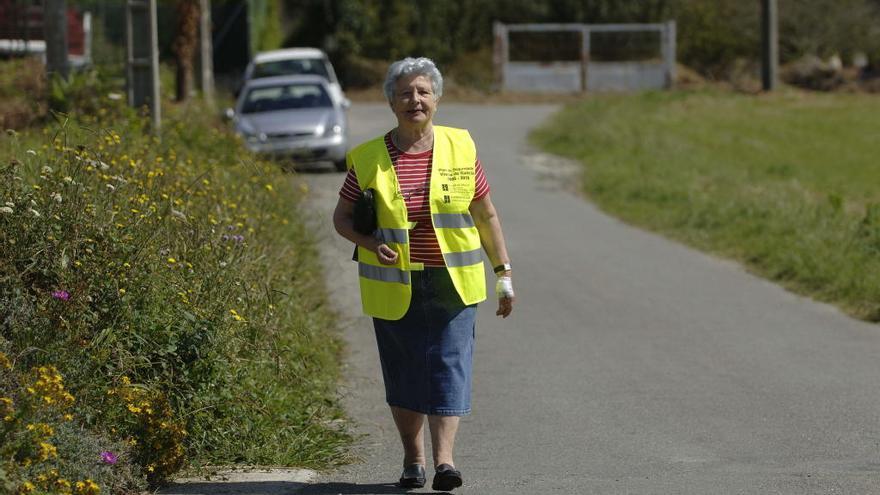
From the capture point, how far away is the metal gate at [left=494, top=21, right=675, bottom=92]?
131ft

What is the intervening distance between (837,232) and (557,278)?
3.24 metres

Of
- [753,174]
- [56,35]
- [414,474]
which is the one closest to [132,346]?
[414,474]

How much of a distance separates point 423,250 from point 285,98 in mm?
17371

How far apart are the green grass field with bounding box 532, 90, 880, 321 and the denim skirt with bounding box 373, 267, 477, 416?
582 centimetres

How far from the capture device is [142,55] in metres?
16.5

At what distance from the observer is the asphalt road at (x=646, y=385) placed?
21.9 feet

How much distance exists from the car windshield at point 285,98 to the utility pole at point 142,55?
251 inches

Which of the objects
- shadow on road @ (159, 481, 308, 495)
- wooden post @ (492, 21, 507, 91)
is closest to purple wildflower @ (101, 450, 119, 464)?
shadow on road @ (159, 481, 308, 495)

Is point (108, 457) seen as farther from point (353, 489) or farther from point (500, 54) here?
point (500, 54)

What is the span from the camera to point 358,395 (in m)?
8.71

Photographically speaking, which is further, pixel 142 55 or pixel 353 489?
pixel 142 55

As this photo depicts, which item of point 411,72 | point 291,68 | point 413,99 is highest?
point 411,72

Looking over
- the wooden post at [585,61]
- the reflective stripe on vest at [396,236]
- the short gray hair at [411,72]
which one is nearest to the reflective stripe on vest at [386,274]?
the reflective stripe on vest at [396,236]

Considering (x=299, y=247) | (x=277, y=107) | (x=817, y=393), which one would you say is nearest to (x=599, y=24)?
(x=277, y=107)
